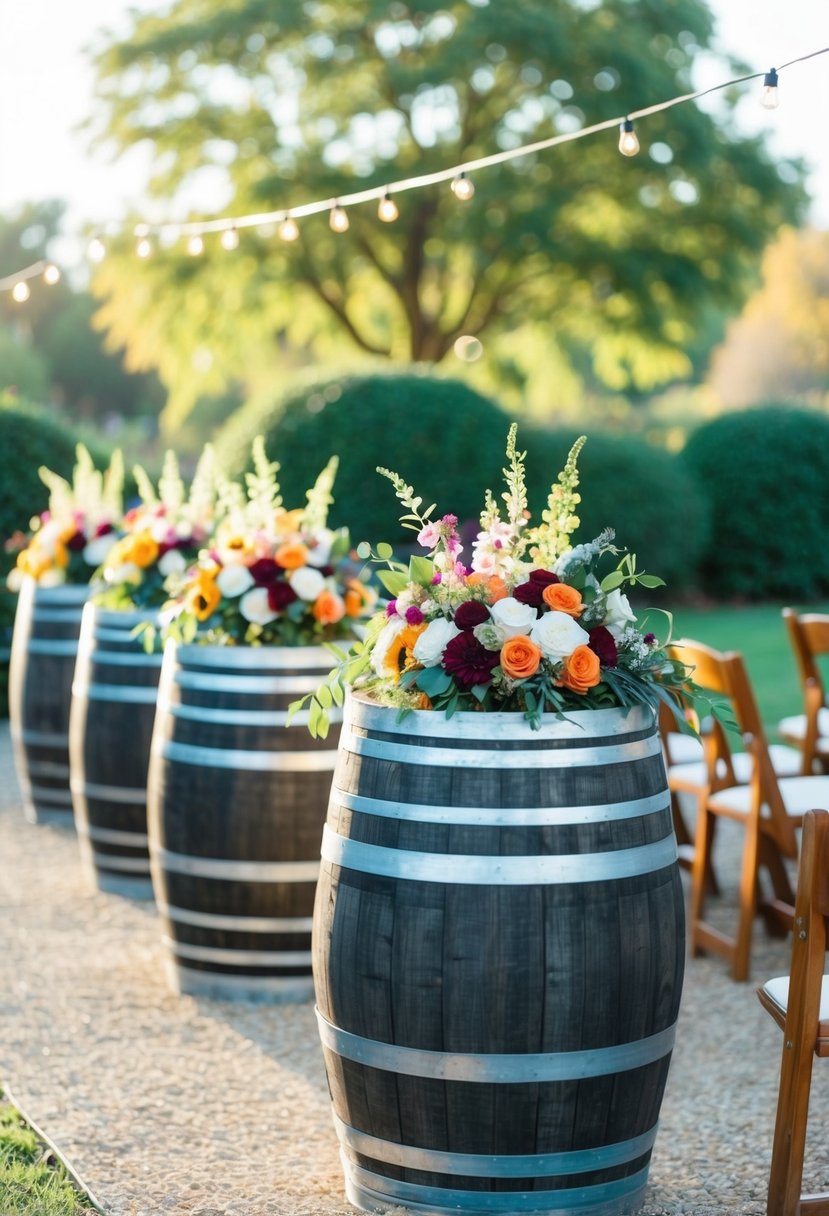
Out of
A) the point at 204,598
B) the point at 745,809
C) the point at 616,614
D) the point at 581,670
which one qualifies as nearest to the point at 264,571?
the point at 204,598

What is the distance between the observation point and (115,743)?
21.0 ft

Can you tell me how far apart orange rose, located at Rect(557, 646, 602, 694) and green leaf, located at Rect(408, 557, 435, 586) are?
387 mm

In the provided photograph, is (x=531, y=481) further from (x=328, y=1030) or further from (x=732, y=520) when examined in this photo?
(x=328, y=1030)

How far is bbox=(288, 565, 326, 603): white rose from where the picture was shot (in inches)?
202

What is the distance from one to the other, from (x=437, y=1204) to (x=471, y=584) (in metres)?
1.38

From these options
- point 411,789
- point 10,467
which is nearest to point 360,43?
point 10,467

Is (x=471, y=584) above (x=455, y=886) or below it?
above

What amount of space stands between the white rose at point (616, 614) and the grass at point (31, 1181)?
184cm

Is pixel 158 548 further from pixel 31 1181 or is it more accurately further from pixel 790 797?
pixel 31 1181

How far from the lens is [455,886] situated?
3.13m

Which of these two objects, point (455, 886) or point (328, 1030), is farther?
point (328, 1030)

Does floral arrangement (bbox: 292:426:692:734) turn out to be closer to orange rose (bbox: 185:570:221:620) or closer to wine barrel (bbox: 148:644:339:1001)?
wine barrel (bbox: 148:644:339:1001)

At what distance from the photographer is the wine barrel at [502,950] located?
3125 mm

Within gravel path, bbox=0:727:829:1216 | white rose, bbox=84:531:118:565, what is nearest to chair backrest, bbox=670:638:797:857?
gravel path, bbox=0:727:829:1216
